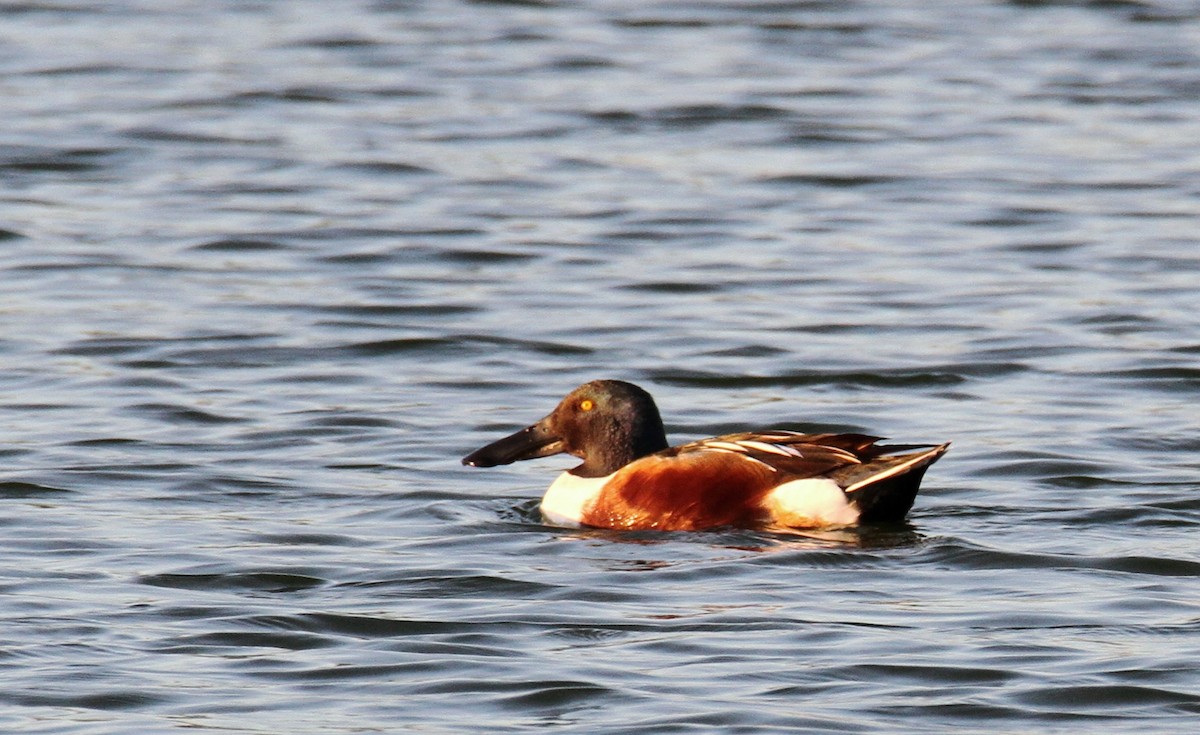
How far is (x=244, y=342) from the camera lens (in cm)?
1284

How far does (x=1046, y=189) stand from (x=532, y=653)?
10.8 metres

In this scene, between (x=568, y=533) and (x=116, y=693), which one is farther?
(x=568, y=533)

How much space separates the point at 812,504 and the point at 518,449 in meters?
1.41

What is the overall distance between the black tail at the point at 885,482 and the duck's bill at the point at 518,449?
1.35 meters

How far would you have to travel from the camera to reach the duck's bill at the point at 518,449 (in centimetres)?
992

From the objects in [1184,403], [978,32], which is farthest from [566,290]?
[978,32]

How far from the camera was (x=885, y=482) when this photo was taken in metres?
9.02

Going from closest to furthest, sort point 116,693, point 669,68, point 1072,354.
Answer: point 116,693
point 1072,354
point 669,68

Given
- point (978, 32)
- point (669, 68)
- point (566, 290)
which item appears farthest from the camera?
point (978, 32)

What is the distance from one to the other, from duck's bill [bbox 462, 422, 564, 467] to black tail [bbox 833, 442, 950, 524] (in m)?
1.35

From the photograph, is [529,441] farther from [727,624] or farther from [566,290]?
[566,290]

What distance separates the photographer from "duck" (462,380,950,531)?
9.08 m

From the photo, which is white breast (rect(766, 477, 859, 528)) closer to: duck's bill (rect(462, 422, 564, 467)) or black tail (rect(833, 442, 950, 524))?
black tail (rect(833, 442, 950, 524))

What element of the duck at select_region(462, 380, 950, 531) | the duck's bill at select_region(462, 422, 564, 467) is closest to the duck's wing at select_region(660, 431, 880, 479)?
the duck at select_region(462, 380, 950, 531)
